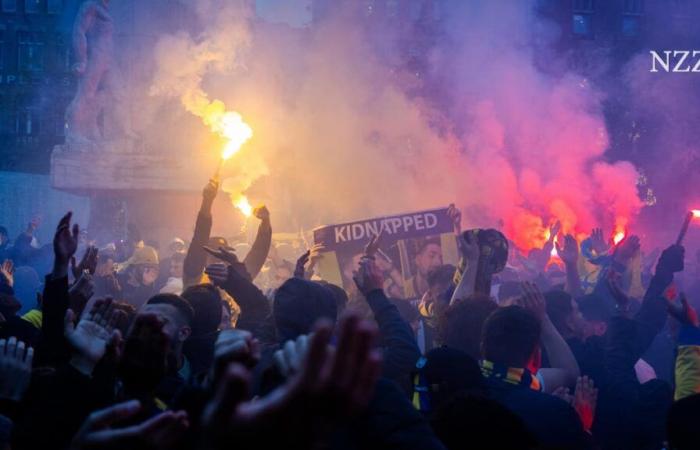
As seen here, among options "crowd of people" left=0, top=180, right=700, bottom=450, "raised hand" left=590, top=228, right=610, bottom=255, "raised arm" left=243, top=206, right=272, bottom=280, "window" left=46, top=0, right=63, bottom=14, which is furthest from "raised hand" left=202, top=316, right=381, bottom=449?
"window" left=46, top=0, right=63, bottom=14

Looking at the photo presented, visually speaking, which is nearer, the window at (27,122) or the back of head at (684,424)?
the back of head at (684,424)

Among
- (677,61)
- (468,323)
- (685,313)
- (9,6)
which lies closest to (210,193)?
(468,323)

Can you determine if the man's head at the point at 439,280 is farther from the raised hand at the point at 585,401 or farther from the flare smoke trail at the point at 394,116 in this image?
the flare smoke trail at the point at 394,116

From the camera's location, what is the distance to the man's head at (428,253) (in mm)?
6996

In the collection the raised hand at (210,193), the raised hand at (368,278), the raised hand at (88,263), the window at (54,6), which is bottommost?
the raised hand at (368,278)

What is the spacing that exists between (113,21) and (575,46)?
1736cm

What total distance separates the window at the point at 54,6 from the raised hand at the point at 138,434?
33.3 metres

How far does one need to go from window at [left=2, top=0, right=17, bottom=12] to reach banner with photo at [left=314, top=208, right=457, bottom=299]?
29702 mm

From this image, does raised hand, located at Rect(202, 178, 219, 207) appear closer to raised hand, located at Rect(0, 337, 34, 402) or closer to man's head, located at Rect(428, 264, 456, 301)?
man's head, located at Rect(428, 264, 456, 301)

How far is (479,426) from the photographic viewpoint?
214cm

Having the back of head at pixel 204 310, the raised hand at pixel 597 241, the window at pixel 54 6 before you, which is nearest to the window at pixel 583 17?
the window at pixel 54 6

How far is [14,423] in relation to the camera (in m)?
2.47

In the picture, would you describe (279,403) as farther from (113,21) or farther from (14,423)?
(113,21)

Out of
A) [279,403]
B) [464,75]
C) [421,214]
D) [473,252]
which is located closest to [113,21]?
[464,75]
